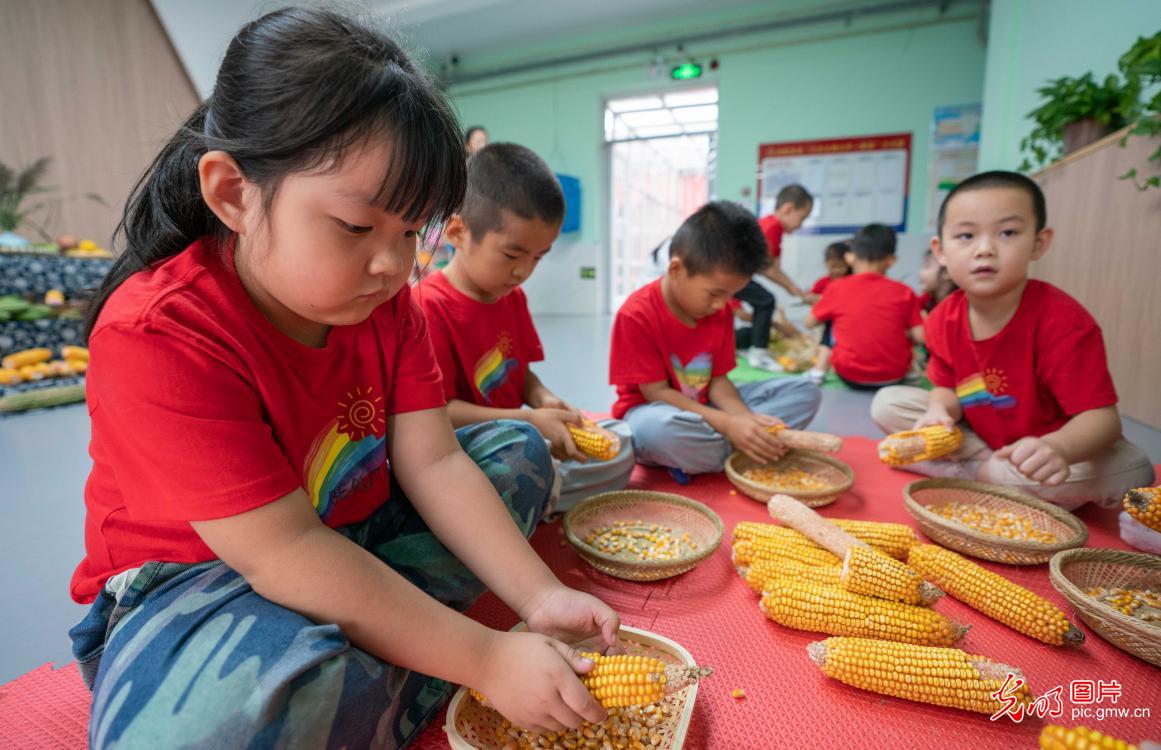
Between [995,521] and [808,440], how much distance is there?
1.73 ft

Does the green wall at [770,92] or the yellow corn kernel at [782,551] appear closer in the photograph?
the yellow corn kernel at [782,551]

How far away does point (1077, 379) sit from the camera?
164 cm

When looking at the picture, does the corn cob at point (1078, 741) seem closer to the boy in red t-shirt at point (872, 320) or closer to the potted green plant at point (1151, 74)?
the potted green plant at point (1151, 74)

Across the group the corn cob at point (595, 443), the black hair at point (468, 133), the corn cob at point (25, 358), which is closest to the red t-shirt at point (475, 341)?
the corn cob at point (595, 443)

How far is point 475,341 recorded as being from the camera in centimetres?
178

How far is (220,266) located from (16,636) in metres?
1.09

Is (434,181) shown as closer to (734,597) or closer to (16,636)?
(734,597)

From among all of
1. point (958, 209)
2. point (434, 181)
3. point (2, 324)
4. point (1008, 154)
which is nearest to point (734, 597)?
point (434, 181)

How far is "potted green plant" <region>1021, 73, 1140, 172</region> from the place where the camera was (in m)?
2.73

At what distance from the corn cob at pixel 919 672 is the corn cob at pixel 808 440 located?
2.93ft

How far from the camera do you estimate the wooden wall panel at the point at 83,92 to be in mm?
4840

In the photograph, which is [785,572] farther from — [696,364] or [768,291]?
[768,291]

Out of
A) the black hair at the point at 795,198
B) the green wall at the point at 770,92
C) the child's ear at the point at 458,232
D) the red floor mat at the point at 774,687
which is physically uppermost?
the green wall at the point at 770,92

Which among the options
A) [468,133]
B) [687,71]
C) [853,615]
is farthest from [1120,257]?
[687,71]
